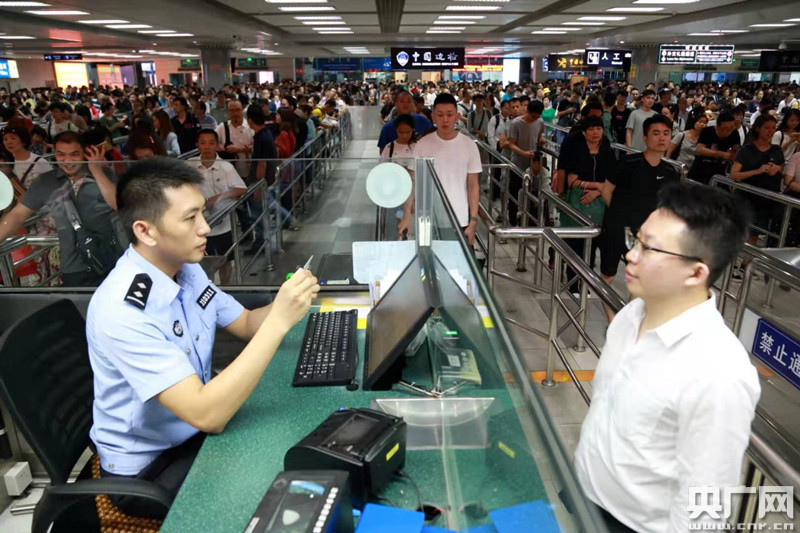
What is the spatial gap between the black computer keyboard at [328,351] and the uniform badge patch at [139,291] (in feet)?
1.80

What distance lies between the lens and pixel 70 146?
3629mm

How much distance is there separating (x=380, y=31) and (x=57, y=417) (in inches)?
597

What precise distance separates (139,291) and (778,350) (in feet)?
9.74

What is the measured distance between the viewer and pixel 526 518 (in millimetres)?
811

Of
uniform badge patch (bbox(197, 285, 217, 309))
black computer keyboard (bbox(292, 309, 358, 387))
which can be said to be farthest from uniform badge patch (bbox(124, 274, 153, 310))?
black computer keyboard (bbox(292, 309, 358, 387))

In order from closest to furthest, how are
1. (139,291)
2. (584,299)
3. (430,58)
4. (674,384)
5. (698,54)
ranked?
1. (674,384)
2. (139,291)
3. (584,299)
4. (698,54)
5. (430,58)

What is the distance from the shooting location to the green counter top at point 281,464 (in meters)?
0.99

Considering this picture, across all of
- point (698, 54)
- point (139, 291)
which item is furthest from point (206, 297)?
→ point (698, 54)

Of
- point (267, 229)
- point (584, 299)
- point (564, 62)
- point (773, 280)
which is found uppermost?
point (564, 62)

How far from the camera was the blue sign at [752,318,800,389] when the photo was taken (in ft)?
9.02

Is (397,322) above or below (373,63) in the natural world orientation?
below

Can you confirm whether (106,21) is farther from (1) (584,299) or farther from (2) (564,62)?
(2) (564,62)

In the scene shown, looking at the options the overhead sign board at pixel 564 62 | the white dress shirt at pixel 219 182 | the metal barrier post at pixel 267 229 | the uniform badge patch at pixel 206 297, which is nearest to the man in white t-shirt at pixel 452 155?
the metal barrier post at pixel 267 229

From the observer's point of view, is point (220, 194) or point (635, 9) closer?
point (220, 194)
